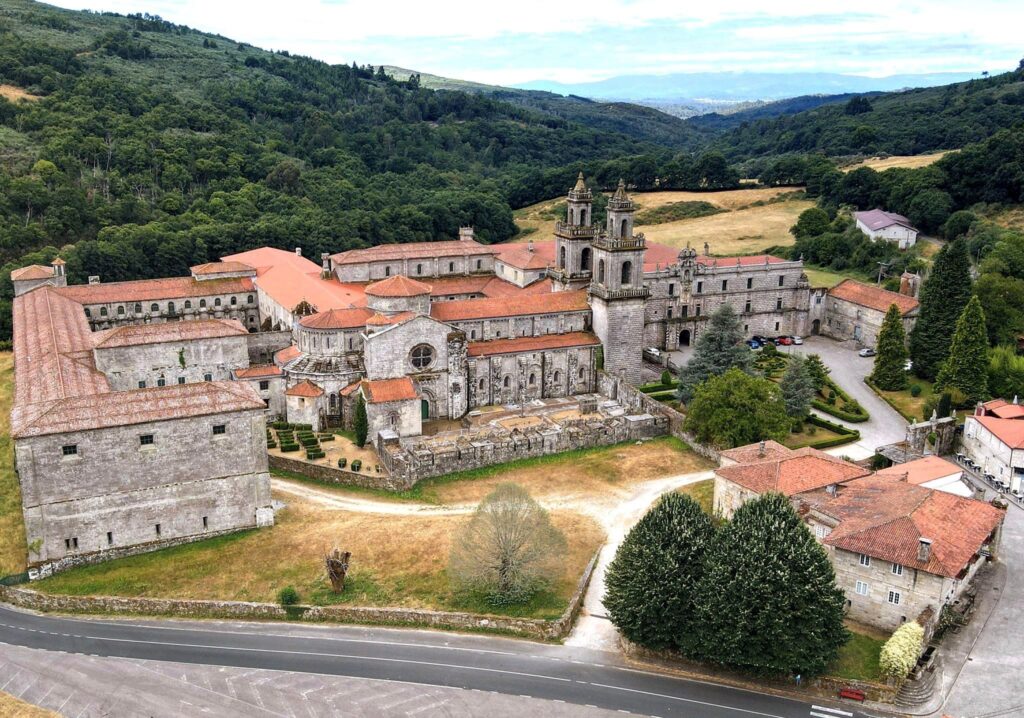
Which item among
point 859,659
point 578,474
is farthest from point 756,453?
point 859,659

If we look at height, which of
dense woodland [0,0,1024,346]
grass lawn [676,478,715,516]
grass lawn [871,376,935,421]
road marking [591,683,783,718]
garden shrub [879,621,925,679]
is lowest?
road marking [591,683,783,718]

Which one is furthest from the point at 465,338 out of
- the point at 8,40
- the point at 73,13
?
the point at 73,13

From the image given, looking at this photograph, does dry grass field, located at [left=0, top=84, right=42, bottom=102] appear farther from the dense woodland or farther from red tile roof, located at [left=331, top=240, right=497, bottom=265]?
red tile roof, located at [left=331, top=240, right=497, bottom=265]

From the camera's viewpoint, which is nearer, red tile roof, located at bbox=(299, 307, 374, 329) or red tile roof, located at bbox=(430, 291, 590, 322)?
red tile roof, located at bbox=(299, 307, 374, 329)

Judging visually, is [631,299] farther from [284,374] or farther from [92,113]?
[92,113]

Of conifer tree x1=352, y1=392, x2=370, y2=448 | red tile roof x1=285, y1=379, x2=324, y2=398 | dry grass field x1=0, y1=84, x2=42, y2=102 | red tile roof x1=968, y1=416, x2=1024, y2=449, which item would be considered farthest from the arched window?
dry grass field x1=0, y1=84, x2=42, y2=102

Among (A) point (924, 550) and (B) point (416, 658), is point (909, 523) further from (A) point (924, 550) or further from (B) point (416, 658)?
(B) point (416, 658)
